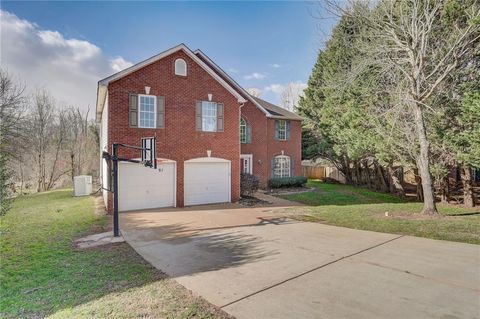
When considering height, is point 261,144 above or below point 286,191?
above

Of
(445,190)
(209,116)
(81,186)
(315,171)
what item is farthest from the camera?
(315,171)

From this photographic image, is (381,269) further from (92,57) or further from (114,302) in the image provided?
(92,57)

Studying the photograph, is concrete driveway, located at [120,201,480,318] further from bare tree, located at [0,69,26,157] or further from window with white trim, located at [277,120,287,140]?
bare tree, located at [0,69,26,157]

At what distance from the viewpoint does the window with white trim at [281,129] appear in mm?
22234

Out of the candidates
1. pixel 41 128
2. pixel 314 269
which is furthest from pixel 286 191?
pixel 41 128

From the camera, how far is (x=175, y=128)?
1348 cm

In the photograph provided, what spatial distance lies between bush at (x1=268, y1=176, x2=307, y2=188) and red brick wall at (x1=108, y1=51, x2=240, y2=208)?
5.45 metres

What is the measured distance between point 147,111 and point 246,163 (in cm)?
894

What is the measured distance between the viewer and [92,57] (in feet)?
56.3

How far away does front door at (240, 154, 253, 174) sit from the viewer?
20.1m

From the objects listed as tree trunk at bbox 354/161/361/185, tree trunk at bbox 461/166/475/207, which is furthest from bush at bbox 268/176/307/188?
tree trunk at bbox 461/166/475/207

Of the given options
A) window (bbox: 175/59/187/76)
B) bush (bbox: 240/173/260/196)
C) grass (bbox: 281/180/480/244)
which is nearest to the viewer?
grass (bbox: 281/180/480/244)

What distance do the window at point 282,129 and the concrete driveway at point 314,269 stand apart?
13130mm

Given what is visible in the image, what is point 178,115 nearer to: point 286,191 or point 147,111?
point 147,111
